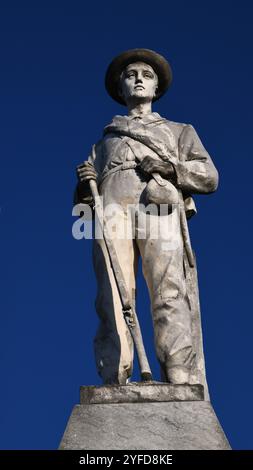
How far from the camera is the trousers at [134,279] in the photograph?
8.27 meters

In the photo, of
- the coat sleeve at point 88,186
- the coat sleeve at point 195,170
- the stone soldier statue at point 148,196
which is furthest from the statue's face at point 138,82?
the coat sleeve at point 195,170

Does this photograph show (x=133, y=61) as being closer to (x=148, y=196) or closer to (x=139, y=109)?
(x=139, y=109)

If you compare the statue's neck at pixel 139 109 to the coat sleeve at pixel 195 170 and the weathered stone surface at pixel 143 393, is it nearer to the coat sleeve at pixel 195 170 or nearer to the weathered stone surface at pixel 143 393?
the coat sleeve at pixel 195 170

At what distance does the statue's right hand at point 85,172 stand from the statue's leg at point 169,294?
0.77 metres

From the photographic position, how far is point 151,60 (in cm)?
995

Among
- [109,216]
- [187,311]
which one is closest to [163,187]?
[109,216]

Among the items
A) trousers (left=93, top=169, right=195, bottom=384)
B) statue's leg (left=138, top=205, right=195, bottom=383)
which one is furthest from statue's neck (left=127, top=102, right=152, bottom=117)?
statue's leg (left=138, top=205, right=195, bottom=383)

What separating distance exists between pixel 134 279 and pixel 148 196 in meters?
0.84

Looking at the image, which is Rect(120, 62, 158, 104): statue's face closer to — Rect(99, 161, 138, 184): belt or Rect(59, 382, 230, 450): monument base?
Rect(99, 161, 138, 184): belt
